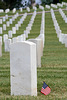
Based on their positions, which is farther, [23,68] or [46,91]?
[46,91]

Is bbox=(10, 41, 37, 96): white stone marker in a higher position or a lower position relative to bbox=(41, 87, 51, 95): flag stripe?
higher

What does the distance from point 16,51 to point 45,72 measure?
3.74 m

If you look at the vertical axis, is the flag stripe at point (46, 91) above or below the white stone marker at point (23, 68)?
below

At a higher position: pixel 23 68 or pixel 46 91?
pixel 23 68

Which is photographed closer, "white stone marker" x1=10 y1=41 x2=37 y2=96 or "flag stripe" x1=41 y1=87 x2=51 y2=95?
"white stone marker" x1=10 y1=41 x2=37 y2=96

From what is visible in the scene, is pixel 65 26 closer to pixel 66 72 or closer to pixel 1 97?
pixel 66 72

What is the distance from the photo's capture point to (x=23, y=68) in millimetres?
7898

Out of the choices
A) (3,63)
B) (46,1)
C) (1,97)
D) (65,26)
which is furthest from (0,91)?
(46,1)

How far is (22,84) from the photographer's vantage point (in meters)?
7.95

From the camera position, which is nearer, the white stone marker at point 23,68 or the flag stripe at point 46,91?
the white stone marker at point 23,68

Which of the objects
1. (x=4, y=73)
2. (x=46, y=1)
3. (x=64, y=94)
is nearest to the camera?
(x=64, y=94)

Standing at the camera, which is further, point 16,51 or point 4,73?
point 4,73

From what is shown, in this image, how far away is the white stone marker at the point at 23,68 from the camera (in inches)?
308

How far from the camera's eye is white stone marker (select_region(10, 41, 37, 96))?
25.6 feet
